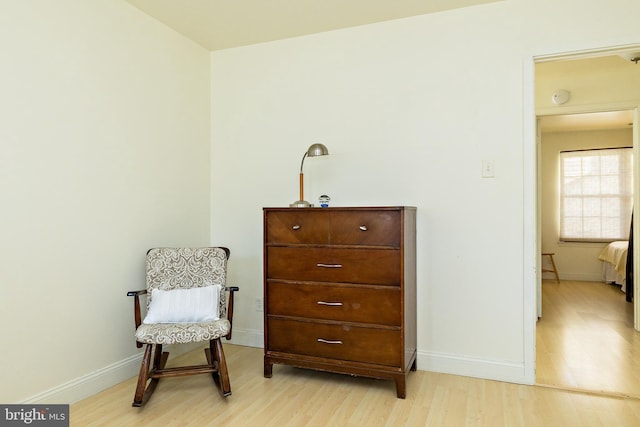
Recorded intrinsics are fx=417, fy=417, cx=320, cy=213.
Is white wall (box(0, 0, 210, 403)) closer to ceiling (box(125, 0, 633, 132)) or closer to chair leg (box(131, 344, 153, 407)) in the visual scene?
ceiling (box(125, 0, 633, 132))

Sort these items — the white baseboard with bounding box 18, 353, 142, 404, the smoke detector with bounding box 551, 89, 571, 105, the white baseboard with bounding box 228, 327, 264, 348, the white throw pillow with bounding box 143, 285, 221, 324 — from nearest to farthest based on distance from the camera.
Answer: the white baseboard with bounding box 18, 353, 142, 404, the white throw pillow with bounding box 143, 285, 221, 324, the white baseboard with bounding box 228, 327, 264, 348, the smoke detector with bounding box 551, 89, 571, 105

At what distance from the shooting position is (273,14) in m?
2.89

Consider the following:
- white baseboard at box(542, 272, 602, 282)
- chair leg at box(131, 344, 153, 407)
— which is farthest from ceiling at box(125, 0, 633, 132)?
white baseboard at box(542, 272, 602, 282)

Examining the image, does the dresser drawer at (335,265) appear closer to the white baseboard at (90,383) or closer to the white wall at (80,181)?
the white wall at (80,181)

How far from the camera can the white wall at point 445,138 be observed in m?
2.64

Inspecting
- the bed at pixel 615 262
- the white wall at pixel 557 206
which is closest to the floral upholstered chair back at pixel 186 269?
the bed at pixel 615 262

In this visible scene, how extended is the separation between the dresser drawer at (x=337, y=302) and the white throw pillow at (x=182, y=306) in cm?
39

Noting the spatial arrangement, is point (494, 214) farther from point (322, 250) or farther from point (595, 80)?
point (595, 80)

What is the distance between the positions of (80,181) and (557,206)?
7014 mm

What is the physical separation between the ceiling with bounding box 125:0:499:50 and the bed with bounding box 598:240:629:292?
472 cm

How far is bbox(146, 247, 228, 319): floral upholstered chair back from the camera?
269 cm

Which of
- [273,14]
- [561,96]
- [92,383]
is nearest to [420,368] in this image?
[92,383]

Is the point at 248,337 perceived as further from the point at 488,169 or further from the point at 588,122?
the point at 588,122

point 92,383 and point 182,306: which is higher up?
point 182,306
